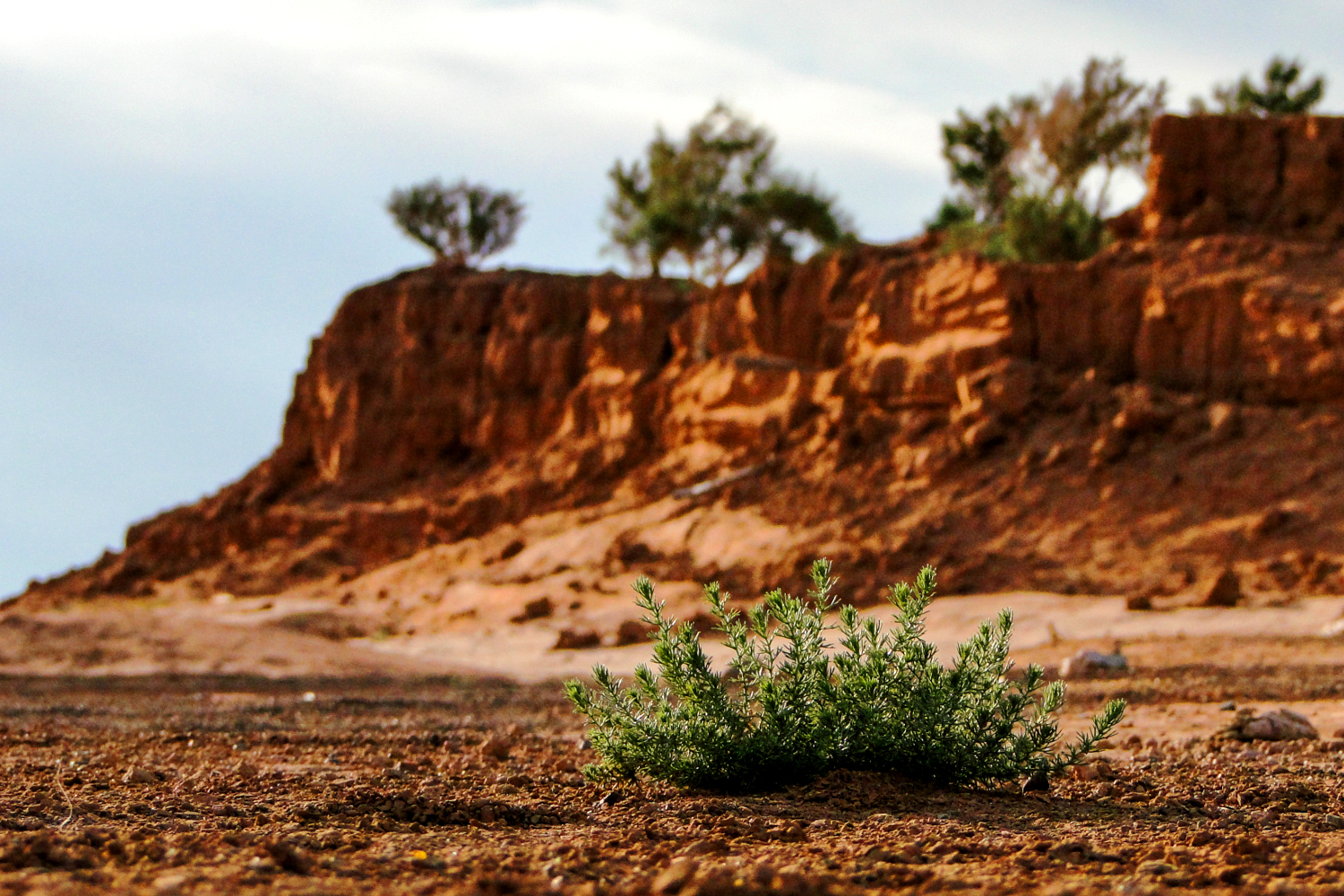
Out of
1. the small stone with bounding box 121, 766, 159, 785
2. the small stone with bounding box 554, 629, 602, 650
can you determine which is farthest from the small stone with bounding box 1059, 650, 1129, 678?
the small stone with bounding box 121, 766, 159, 785

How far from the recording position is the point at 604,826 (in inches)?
182

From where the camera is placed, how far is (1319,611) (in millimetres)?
19078

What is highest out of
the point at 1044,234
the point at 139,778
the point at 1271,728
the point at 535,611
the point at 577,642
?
the point at 1044,234

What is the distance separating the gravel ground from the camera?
11.5 feet

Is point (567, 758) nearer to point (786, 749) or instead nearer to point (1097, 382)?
point (786, 749)

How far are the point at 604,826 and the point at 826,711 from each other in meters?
1.12

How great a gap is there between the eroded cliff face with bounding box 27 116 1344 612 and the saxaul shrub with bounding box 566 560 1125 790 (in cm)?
1733

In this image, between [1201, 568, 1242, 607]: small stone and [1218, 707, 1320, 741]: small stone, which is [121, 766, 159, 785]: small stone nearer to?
[1218, 707, 1320, 741]: small stone

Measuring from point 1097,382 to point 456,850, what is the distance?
24802 mm

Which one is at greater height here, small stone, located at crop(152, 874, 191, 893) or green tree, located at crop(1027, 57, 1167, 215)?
green tree, located at crop(1027, 57, 1167, 215)

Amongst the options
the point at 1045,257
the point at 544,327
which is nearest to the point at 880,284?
the point at 1045,257

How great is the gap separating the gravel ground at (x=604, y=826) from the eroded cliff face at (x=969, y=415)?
662 inches

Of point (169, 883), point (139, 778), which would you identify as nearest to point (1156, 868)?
point (169, 883)

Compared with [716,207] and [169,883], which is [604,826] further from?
[716,207]
